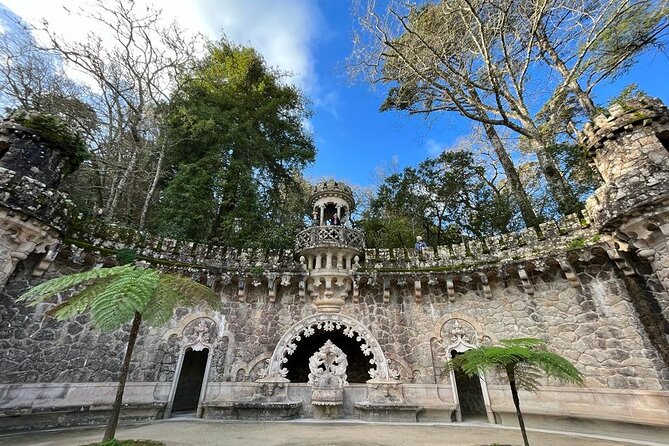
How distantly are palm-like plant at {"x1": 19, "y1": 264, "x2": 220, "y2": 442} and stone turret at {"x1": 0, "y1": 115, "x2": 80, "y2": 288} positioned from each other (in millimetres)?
3613

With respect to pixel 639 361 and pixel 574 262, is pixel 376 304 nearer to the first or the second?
pixel 574 262

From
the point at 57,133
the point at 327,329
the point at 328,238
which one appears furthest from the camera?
the point at 328,238

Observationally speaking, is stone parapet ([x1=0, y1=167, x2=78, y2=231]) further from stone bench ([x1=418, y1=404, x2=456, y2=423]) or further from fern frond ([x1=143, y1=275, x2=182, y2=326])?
stone bench ([x1=418, y1=404, x2=456, y2=423])

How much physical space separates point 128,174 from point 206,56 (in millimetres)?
8274

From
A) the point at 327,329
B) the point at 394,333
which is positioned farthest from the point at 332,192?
the point at 394,333

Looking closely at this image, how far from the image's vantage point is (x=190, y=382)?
10250mm

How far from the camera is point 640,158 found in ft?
20.7

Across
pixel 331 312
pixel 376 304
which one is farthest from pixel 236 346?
pixel 376 304

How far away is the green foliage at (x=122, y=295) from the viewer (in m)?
3.21

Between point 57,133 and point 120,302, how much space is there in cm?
700

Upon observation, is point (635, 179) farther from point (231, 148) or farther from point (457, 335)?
point (231, 148)

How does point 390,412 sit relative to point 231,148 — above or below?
below

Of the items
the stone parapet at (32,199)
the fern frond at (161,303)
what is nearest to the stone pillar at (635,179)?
the fern frond at (161,303)

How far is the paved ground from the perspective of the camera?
5066mm
